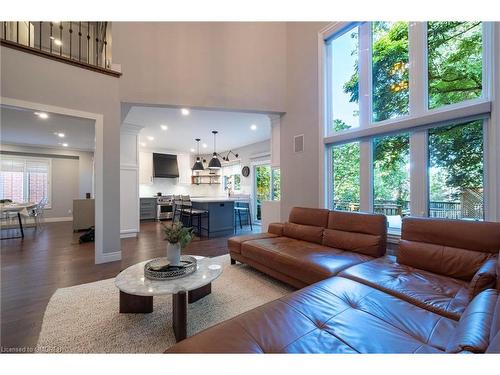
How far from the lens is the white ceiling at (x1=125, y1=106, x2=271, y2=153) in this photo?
5.00 metres

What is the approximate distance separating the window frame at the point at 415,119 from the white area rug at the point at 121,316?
2023 mm

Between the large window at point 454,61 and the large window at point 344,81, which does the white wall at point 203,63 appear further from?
the large window at point 454,61

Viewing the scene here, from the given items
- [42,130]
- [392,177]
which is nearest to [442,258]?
[392,177]

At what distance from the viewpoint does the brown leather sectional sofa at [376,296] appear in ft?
3.46

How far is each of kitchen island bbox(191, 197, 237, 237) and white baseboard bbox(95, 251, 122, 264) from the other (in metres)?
2.19

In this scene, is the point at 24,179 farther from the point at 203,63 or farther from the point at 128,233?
the point at 203,63

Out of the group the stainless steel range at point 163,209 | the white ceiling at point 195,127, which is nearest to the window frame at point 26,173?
the white ceiling at point 195,127

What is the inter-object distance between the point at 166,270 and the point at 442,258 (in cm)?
242

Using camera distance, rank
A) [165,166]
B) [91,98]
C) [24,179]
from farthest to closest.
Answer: [165,166] → [24,179] → [91,98]

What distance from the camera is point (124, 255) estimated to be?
3.92m

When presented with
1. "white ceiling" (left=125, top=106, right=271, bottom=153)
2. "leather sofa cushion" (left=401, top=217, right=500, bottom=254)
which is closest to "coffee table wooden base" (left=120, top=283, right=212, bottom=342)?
"leather sofa cushion" (left=401, top=217, right=500, bottom=254)

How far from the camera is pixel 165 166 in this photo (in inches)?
353

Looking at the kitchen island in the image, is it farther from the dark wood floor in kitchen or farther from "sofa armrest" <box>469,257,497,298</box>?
"sofa armrest" <box>469,257,497,298</box>
